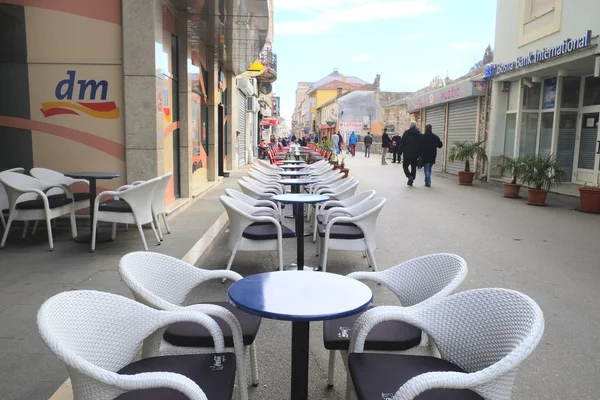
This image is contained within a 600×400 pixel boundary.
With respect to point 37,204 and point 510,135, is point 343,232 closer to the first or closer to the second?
point 37,204

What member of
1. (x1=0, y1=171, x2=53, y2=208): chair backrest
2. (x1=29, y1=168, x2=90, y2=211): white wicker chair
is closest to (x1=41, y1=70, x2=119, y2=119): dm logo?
(x1=29, y1=168, x2=90, y2=211): white wicker chair

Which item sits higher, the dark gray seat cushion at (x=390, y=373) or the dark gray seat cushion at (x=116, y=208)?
the dark gray seat cushion at (x=116, y=208)

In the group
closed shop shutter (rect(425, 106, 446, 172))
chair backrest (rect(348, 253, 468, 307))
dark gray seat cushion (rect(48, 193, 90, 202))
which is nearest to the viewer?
chair backrest (rect(348, 253, 468, 307))

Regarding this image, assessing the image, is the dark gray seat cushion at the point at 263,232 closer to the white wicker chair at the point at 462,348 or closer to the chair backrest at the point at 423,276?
the chair backrest at the point at 423,276

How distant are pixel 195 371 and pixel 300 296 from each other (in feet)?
1.89

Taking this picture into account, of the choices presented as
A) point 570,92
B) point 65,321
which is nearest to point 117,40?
point 65,321

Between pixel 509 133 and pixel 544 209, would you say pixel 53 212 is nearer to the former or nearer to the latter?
pixel 544 209

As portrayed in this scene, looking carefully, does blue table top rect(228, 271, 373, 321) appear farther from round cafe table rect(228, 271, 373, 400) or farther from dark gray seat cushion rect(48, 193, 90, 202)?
dark gray seat cushion rect(48, 193, 90, 202)

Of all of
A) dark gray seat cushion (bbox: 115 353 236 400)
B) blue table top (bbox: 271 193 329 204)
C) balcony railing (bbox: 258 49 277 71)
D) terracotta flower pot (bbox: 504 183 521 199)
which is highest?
balcony railing (bbox: 258 49 277 71)

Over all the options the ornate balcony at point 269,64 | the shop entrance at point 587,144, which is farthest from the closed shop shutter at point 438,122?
the ornate balcony at point 269,64

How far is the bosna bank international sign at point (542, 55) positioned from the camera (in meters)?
10.8

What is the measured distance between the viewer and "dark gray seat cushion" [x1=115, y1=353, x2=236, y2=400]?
2021 millimetres

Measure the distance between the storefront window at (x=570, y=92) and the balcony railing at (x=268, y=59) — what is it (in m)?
14.3

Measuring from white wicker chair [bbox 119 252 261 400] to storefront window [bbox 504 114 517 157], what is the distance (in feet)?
47.2
